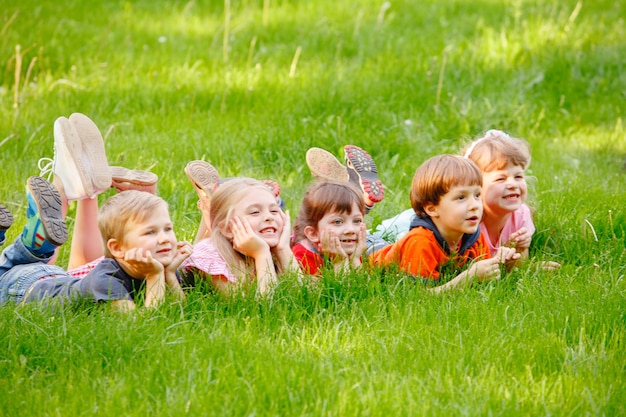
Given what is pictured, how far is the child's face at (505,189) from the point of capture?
518 centimetres

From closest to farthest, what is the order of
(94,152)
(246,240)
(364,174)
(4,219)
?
(4,219), (246,240), (94,152), (364,174)

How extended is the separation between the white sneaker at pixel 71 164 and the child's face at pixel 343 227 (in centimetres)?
128

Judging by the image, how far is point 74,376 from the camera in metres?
3.67

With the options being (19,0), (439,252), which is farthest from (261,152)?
(19,0)

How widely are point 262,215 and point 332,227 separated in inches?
15.0

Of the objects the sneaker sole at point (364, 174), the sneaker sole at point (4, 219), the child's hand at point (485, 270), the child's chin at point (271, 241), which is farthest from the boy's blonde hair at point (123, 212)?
the child's hand at point (485, 270)

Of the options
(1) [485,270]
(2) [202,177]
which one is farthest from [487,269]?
(2) [202,177]

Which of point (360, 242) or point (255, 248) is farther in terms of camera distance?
point (360, 242)

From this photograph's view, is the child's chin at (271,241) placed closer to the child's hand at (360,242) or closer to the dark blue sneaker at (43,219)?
the child's hand at (360,242)

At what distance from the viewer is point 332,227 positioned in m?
4.89

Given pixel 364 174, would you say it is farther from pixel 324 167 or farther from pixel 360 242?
pixel 360 242

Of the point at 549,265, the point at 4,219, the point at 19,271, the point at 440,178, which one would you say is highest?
the point at 440,178

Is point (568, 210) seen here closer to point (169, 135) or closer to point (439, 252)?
point (439, 252)

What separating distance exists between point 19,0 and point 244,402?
7699mm
